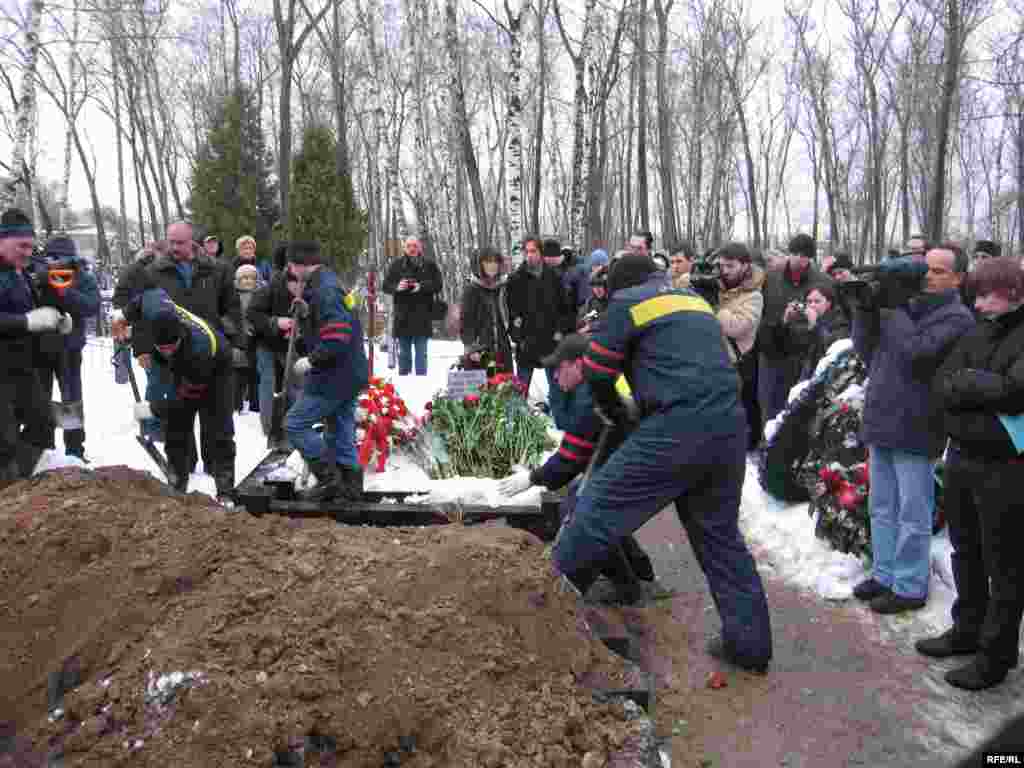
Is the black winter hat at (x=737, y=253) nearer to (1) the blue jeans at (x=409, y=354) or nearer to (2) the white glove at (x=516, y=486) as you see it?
(2) the white glove at (x=516, y=486)

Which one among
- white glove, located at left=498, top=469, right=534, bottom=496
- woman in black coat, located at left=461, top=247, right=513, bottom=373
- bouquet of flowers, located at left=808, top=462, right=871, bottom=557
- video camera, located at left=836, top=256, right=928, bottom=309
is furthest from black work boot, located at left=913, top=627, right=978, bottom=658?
woman in black coat, located at left=461, top=247, right=513, bottom=373

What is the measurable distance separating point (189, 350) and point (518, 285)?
3740 mm

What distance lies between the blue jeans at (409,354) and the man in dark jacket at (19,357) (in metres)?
5.76

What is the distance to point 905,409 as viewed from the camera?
441 cm

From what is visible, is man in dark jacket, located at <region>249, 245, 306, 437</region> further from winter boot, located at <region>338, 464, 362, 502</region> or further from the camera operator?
the camera operator

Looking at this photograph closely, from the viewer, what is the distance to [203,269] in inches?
261

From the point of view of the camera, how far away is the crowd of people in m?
3.78

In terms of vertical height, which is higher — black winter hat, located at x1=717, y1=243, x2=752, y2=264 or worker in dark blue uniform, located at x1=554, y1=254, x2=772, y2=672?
black winter hat, located at x1=717, y1=243, x2=752, y2=264

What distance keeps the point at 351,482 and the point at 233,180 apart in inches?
824

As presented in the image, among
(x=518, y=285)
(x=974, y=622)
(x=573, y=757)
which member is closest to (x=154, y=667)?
(x=573, y=757)

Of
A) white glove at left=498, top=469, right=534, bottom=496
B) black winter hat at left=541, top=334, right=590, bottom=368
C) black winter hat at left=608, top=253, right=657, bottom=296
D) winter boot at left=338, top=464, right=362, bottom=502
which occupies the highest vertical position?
black winter hat at left=608, top=253, right=657, bottom=296

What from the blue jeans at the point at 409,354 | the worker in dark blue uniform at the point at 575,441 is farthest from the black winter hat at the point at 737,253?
the blue jeans at the point at 409,354

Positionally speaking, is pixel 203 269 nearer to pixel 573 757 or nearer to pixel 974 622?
pixel 573 757

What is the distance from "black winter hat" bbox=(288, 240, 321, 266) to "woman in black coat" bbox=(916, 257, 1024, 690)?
3790mm
